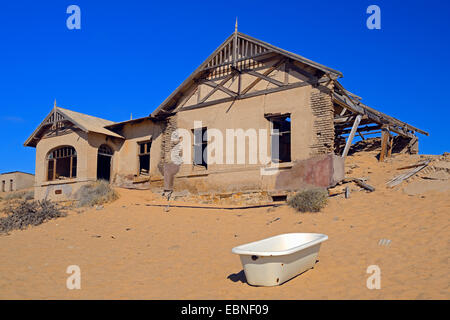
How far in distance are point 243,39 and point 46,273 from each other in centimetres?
1095

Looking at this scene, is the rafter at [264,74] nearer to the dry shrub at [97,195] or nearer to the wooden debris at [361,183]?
the wooden debris at [361,183]

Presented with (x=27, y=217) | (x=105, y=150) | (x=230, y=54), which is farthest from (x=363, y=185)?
A: (x=105, y=150)

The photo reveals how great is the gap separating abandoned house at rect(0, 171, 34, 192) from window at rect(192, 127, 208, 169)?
73.6 feet

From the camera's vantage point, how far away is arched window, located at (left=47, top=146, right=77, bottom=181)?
19686 millimetres

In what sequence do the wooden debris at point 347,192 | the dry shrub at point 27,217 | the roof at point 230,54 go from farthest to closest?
1. the roof at point 230,54
2. the dry shrub at point 27,217
3. the wooden debris at point 347,192

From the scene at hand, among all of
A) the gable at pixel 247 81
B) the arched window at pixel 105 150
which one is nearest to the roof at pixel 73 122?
the arched window at pixel 105 150

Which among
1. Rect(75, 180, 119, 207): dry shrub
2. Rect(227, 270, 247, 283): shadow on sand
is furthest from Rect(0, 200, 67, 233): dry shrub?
Rect(227, 270, 247, 283): shadow on sand

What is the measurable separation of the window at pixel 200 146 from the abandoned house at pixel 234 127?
42mm

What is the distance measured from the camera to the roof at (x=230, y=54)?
13.5m
